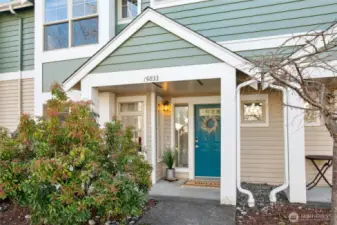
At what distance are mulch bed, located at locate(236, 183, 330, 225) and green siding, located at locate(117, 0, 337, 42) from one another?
3.45m

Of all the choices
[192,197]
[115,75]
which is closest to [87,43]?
[115,75]

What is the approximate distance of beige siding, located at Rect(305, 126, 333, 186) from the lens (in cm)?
588

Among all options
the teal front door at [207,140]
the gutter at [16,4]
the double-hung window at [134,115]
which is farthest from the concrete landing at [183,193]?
the gutter at [16,4]

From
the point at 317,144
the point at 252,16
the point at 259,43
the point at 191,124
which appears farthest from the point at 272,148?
the point at 252,16

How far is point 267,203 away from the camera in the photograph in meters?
4.82

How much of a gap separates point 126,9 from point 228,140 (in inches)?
186

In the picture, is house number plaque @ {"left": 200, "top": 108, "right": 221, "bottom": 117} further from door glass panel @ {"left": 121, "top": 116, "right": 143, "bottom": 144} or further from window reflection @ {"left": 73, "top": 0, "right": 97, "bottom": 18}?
window reflection @ {"left": 73, "top": 0, "right": 97, "bottom": 18}

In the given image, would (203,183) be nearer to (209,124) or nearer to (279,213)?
(209,124)

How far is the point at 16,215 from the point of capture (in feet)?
15.9

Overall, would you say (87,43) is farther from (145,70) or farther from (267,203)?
(267,203)

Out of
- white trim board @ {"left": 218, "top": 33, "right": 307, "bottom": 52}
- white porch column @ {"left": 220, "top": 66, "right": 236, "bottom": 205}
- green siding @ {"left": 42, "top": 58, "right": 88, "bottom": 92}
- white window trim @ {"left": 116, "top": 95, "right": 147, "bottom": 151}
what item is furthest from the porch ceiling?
green siding @ {"left": 42, "top": 58, "right": 88, "bottom": 92}

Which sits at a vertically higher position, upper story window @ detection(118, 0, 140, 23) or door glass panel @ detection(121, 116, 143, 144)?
upper story window @ detection(118, 0, 140, 23)

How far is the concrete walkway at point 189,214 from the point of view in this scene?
408 cm

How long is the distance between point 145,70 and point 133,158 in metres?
2.12
